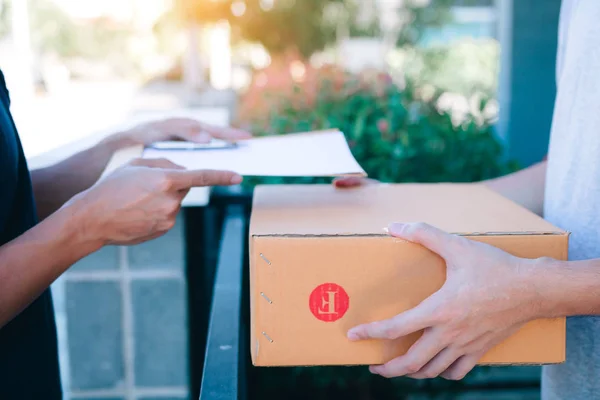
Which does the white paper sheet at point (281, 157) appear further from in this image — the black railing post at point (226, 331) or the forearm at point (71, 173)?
the black railing post at point (226, 331)

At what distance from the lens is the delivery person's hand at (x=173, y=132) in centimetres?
145

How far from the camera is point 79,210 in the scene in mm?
1076

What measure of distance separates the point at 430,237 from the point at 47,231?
1.99ft

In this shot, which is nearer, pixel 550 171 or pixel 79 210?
pixel 79 210

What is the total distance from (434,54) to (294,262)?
12383mm

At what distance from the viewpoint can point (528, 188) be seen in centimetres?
149

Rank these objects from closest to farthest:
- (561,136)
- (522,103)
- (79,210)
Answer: (79,210)
(561,136)
(522,103)

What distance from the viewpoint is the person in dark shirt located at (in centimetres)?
105

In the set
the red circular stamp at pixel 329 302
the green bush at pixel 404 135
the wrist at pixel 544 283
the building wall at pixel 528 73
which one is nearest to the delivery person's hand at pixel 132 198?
the red circular stamp at pixel 329 302

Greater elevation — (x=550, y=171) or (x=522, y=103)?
(x=550, y=171)

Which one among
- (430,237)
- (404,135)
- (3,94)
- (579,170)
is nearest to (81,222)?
(3,94)

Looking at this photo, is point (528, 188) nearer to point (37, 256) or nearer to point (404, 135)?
point (404, 135)

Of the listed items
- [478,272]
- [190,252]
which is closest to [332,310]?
[478,272]

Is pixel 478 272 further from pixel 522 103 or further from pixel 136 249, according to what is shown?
pixel 522 103
